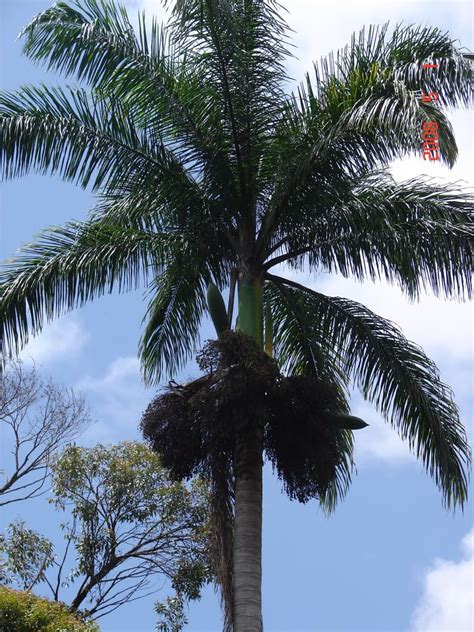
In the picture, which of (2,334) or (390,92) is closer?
(390,92)

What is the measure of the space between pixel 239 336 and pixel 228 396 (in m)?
0.64

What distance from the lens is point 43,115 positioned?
11.2 metres

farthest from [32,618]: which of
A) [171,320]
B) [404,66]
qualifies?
[404,66]

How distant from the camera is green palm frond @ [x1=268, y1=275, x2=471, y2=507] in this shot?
10969mm

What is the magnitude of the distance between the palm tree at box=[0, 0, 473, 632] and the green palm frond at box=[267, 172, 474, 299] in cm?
2

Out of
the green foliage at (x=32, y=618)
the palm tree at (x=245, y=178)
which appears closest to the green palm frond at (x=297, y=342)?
the palm tree at (x=245, y=178)

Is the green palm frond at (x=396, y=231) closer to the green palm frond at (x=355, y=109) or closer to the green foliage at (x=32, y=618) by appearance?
the green palm frond at (x=355, y=109)

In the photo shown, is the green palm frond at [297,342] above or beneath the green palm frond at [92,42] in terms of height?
beneath

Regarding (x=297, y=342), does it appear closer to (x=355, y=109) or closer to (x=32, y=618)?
(x=355, y=109)

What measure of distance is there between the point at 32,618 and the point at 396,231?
22.3ft

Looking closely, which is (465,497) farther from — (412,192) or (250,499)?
(412,192)

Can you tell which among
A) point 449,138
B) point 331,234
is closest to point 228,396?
point 331,234

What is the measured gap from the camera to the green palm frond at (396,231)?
10.6 m

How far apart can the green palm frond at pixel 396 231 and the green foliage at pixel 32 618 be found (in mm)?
5523
